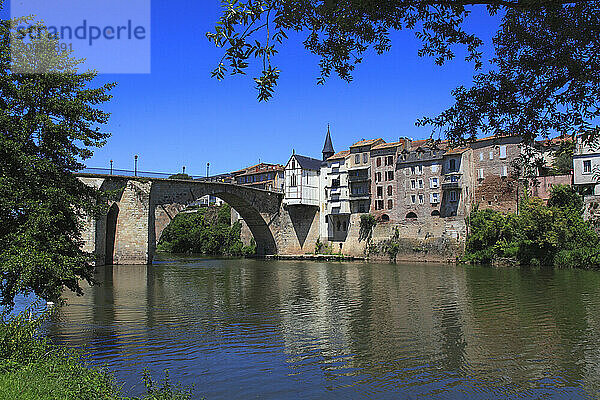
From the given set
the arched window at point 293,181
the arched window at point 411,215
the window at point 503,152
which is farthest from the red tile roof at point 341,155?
the window at point 503,152

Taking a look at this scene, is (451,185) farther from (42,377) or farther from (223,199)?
(42,377)

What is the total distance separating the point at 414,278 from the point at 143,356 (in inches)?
1040

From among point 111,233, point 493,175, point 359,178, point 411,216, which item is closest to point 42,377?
point 111,233

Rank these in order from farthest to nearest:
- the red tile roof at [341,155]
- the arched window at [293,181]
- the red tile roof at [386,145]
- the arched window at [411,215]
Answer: the arched window at [293,181] < the red tile roof at [341,155] < the red tile roof at [386,145] < the arched window at [411,215]

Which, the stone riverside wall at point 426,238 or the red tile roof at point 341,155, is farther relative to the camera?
the red tile roof at point 341,155

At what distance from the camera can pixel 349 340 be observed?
1518 cm

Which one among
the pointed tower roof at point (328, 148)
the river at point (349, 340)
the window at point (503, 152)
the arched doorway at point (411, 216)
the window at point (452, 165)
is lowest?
the river at point (349, 340)

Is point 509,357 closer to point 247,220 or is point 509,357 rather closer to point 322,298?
point 322,298

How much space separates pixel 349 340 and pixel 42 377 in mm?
8978

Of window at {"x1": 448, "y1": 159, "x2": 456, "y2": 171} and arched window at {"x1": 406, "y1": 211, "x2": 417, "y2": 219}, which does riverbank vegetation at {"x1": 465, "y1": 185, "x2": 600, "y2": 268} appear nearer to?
window at {"x1": 448, "y1": 159, "x2": 456, "y2": 171}

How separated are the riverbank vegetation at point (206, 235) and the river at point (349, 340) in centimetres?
4974

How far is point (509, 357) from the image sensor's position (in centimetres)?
1309

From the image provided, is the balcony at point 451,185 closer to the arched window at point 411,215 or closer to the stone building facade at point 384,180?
the arched window at point 411,215

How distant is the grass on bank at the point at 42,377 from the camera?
7.22 metres
